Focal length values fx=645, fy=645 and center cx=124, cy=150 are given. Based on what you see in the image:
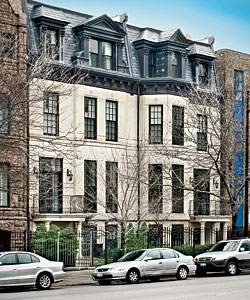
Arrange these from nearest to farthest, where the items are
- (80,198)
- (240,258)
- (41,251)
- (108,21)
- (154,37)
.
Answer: (240,258)
(41,251)
(80,198)
(108,21)
(154,37)

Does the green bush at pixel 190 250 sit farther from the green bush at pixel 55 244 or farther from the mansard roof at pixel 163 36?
the mansard roof at pixel 163 36

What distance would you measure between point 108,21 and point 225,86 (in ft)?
32.0

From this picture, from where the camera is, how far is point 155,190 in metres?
37.8

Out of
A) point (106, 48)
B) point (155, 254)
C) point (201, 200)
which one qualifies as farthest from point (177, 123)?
point (155, 254)

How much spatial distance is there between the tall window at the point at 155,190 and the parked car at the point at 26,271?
13.0 meters

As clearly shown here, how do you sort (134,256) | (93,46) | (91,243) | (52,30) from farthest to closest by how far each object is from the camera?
(93,46) → (52,30) → (91,243) → (134,256)

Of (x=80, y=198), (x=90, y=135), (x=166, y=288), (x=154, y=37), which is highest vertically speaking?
(x=154, y=37)

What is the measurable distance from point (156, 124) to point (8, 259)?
1834cm

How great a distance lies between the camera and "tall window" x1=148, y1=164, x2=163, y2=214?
3558 cm

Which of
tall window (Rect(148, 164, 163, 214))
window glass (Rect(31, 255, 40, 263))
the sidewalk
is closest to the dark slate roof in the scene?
tall window (Rect(148, 164, 163, 214))

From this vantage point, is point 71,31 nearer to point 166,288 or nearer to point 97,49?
point 97,49

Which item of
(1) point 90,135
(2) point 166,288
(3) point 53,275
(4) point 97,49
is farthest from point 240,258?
(4) point 97,49

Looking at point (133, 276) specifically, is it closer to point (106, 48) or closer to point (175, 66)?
point (106, 48)

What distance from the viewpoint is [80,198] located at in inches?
1359
